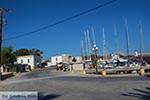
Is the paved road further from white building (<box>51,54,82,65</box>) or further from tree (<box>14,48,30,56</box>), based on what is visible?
tree (<box>14,48,30,56</box>)

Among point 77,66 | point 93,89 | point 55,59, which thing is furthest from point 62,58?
point 93,89

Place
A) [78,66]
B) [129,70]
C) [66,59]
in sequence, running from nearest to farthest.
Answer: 1. [129,70]
2. [78,66]
3. [66,59]

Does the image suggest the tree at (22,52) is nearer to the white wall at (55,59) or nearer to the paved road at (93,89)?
the white wall at (55,59)

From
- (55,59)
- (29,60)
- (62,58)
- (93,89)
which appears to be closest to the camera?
(93,89)

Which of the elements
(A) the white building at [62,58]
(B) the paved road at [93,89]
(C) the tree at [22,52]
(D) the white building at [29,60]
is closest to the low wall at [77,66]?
(B) the paved road at [93,89]

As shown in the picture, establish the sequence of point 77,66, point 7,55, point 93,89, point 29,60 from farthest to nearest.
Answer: point 29,60 → point 7,55 → point 77,66 → point 93,89

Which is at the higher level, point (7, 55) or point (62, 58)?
point (62, 58)

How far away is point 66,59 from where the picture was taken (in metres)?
155

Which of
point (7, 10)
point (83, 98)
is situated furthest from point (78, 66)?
point (83, 98)

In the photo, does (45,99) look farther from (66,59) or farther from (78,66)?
(66,59)

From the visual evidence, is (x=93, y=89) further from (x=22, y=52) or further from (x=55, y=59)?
(x=22, y=52)

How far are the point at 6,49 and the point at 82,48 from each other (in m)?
24.4

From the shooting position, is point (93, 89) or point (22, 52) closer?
point (93, 89)

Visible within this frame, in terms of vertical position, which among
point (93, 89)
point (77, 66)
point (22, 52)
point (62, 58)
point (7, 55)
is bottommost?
point (93, 89)
